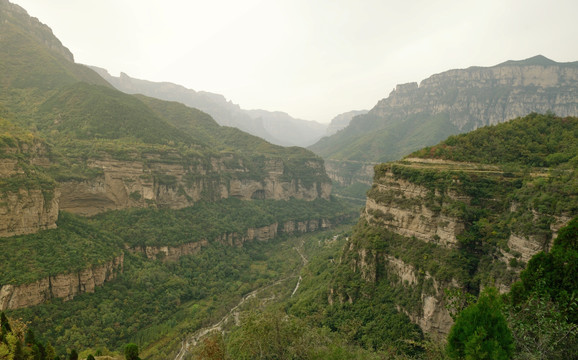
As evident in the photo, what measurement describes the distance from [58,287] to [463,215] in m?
51.7

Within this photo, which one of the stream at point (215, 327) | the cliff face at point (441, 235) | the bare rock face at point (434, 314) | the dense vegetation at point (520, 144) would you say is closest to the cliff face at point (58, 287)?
the stream at point (215, 327)

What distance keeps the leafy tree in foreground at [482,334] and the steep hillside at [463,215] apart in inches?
376

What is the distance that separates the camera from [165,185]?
77812 mm

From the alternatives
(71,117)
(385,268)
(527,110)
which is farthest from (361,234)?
(527,110)

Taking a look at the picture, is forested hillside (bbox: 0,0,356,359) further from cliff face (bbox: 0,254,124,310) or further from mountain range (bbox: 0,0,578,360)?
mountain range (bbox: 0,0,578,360)

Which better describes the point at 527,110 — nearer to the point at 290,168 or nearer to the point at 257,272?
the point at 290,168

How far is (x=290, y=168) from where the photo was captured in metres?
128

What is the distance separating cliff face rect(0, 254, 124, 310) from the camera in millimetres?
36969

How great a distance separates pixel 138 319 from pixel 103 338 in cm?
716

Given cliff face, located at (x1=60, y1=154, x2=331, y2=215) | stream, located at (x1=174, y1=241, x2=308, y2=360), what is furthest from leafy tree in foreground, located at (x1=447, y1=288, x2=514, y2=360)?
cliff face, located at (x1=60, y1=154, x2=331, y2=215)

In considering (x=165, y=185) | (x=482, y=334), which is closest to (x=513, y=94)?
(x=165, y=185)

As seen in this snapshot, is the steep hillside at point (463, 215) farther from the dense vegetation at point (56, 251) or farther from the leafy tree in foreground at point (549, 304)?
the dense vegetation at point (56, 251)

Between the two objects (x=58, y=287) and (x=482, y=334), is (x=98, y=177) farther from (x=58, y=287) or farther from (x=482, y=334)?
(x=482, y=334)

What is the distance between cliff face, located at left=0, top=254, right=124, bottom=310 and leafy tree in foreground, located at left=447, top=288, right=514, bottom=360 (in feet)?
153
